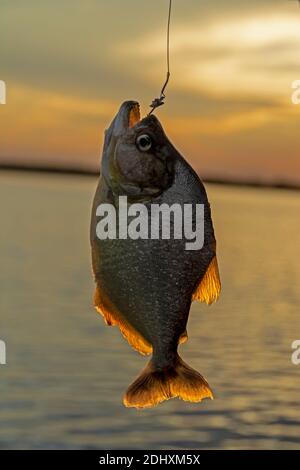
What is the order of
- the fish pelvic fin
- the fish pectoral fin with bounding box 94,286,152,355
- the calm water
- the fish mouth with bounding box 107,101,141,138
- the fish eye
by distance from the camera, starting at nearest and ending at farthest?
the fish mouth with bounding box 107,101,141,138
the fish eye
the fish pectoral fin with bounding box 94,286,152,355
the fish pelvic fin
the calm water

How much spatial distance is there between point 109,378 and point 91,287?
585 inches

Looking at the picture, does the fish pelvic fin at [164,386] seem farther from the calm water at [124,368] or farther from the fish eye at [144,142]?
the calm water at [124,368]

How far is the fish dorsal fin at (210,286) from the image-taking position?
19.3 feet

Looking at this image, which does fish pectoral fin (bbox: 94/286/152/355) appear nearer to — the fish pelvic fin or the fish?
the fish

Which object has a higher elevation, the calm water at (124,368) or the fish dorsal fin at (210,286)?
the calm water at (124,368)

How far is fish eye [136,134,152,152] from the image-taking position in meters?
5.93

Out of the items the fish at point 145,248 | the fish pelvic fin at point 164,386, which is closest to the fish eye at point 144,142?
the fish at point 145,248

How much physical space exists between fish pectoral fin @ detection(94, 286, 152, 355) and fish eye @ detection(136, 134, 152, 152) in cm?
84

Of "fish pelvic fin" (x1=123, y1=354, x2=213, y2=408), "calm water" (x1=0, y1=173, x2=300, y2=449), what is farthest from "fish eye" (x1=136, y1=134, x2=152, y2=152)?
"calm water" (x1=0, y1=173, x2=300, y2=449)

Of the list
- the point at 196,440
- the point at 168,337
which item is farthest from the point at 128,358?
the point at 168,337

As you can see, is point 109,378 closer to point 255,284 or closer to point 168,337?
point 255,284

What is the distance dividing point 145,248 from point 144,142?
1.98 feet

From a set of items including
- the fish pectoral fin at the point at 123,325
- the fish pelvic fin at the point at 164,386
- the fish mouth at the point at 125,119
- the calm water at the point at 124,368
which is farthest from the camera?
the calm water at the point at 124,368
